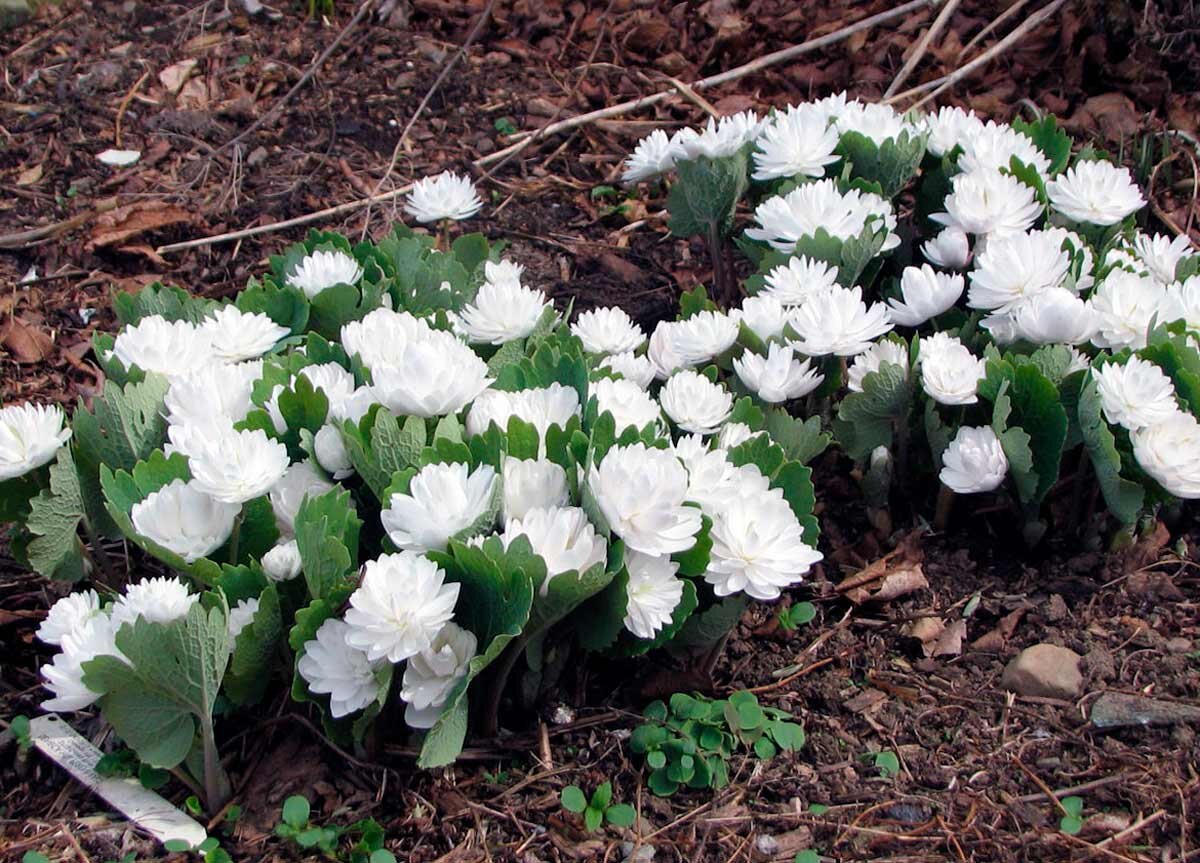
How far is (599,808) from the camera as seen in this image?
1.70 m

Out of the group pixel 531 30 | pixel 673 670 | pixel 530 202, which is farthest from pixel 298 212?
pixel 673 670

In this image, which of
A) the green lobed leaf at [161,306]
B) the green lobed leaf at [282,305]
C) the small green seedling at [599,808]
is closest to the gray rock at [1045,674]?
the small green seedling at [599,808]

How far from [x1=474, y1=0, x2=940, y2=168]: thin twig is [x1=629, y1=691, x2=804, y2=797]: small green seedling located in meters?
2.15

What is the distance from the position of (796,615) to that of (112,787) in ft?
3.62

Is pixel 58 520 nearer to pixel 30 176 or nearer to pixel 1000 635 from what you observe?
pixel 1000 635

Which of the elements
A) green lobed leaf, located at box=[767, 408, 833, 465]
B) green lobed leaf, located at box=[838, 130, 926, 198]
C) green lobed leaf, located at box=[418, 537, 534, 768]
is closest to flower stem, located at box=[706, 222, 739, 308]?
green lobed leaf, located at box=[838, 130, 926, 198]

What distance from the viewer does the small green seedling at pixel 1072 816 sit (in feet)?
5.35

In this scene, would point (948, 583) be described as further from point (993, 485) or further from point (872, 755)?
point (872, 755)

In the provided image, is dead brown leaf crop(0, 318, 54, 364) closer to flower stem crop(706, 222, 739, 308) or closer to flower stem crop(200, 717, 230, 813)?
flower stem crop(200, 717, 230, 813)

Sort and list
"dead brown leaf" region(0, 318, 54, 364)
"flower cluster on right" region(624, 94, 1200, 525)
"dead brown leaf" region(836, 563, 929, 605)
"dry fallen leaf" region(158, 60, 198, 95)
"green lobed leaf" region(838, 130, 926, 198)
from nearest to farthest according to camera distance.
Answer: "flower cluster on right" region(624, 94, 1200, 525), "dead brown leaf" region(836, 563, 929, 605), "green lobed leaf" region(838, 130, 926, 198), "dead brown leaf" region(0, 318, 54, 364), "dry fallen leaf" region(158, 60, 198, 95)

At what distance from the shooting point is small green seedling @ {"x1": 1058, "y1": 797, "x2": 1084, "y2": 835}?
5.35ft

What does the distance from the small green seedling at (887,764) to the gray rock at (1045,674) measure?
260 millimetres

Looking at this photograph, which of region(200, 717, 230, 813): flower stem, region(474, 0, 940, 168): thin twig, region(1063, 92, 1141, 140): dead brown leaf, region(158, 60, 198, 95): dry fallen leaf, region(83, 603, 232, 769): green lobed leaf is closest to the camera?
region(83, 603, 232, 769): green lobed leaf

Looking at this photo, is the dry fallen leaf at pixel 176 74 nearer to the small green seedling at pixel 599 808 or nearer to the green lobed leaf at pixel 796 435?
the green lobed leaf at pixel 796 435
